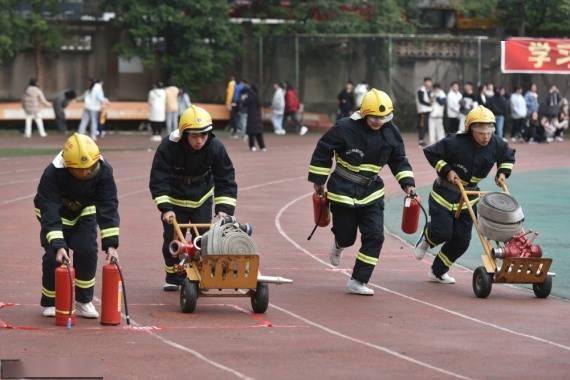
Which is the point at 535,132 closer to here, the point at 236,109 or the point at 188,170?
the point at 236,109

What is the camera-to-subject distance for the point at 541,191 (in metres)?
26.5

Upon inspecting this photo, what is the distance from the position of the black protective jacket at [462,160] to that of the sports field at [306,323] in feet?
3.16

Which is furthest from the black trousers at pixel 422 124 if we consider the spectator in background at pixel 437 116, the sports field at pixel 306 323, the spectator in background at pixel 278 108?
the sports field at pixel 306 323

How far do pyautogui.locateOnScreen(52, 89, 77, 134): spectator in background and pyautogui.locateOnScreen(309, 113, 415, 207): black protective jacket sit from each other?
95.3 feet

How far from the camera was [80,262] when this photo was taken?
1233 cm

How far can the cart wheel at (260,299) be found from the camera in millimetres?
12633

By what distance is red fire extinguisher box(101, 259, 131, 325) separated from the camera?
38.7 feet

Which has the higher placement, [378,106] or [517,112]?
[378,106]

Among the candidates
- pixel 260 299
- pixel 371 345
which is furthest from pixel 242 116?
pixel 371 345

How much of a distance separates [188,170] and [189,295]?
4.73 feet

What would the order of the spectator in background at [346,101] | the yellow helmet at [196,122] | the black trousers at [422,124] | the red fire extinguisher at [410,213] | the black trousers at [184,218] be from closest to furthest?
the yellow helmet at [196,122]
the black trousers at [184,218]
the red fire extinguisher at [410,213]
the black trousers at [422,124]
the spectator in background at [346,101]

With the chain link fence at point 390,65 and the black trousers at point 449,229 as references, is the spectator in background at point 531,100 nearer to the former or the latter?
the chain link fence at point 390,65

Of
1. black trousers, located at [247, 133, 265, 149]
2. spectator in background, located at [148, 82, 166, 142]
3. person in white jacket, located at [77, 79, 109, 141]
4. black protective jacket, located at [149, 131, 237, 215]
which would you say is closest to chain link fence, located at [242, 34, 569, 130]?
spectator in background, located at [148, 82, 166, 142]

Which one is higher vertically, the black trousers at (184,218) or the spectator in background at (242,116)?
the black trousers at (184,218)
